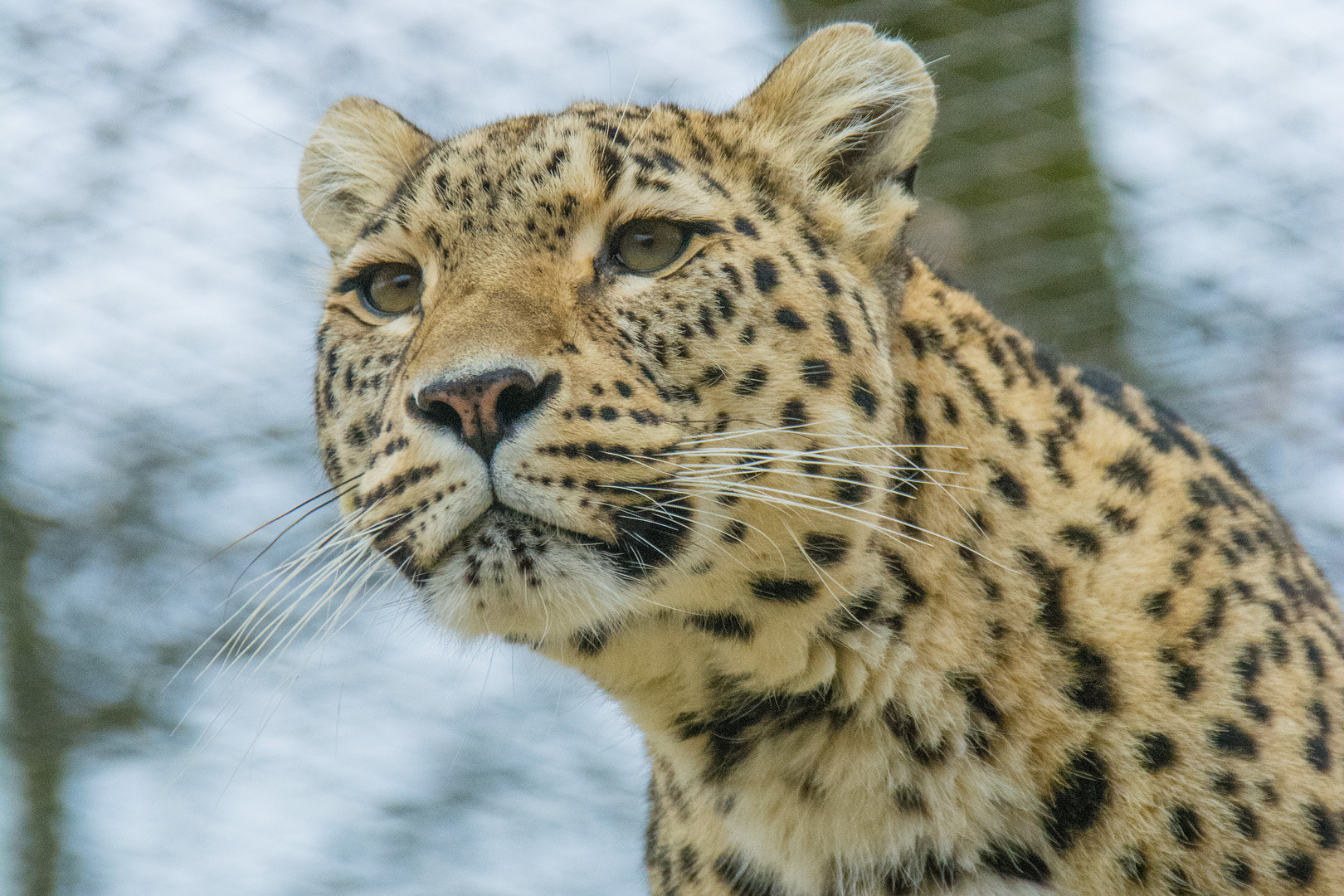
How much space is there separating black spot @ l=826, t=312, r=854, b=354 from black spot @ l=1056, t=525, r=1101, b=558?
0.57 meters

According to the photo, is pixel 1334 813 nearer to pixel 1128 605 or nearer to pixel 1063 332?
pixel 1128 605

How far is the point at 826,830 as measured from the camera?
7.73ft

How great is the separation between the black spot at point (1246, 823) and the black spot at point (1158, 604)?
38 centimetres

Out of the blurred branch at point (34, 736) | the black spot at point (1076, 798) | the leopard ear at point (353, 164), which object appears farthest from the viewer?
the blurred branch at point (34, 736)

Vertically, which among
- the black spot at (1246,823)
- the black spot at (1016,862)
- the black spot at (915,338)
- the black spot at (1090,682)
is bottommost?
the black spot at (1016,862)

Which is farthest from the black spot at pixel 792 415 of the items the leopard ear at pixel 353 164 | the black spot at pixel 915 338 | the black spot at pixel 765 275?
the leopard ear at pixel 353 164

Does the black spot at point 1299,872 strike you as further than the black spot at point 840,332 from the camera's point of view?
No

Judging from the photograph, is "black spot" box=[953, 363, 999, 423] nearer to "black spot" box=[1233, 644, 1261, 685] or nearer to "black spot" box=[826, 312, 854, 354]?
"black spot" box=[826, 312, 854, 354]

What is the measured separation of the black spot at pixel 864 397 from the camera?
7.50ft

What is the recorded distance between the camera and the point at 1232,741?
7.15 ft

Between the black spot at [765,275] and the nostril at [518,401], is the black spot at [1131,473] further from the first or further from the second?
the nostril at [518,401]

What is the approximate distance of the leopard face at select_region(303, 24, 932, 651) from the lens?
2.07 m

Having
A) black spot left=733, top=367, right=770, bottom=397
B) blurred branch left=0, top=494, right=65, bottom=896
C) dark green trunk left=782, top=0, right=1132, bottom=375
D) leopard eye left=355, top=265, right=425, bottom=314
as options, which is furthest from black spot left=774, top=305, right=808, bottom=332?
blurred branch left=0, top=494, right=65, bottom=896

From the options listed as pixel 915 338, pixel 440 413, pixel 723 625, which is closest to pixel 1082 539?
pixel 915 338
